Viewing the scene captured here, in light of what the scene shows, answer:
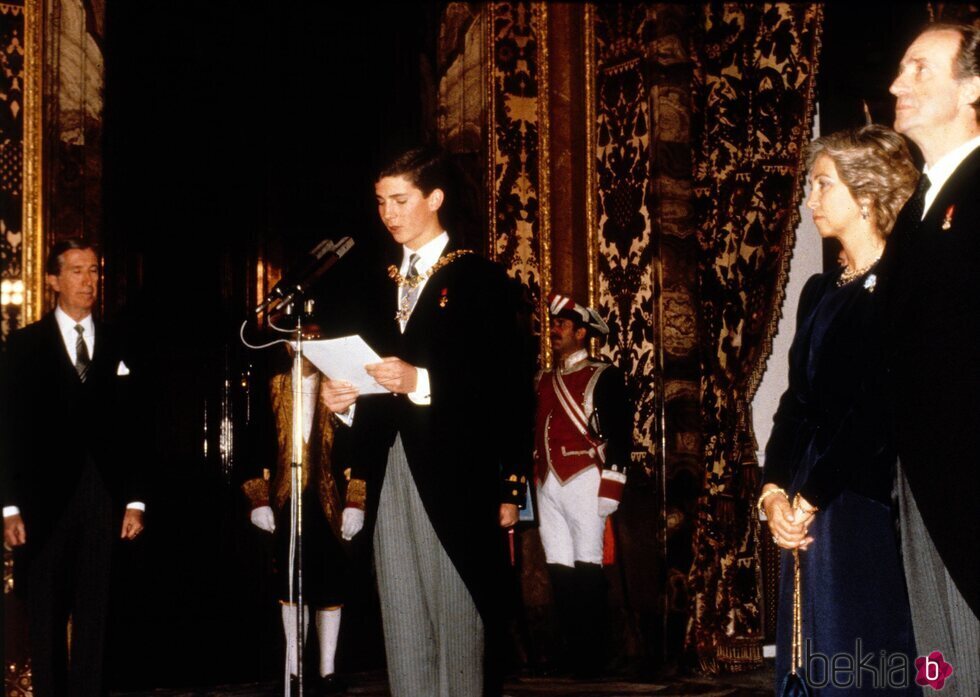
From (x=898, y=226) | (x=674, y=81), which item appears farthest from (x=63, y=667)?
(x=674, y=81)

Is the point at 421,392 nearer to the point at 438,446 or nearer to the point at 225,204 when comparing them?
the point at 438,446

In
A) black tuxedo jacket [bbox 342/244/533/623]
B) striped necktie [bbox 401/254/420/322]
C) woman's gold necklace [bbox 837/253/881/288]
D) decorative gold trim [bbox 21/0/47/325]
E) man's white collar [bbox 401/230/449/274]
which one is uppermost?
decorative gold trim [bbox 21/0/47/325]

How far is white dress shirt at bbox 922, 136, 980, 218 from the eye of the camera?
2.38 m

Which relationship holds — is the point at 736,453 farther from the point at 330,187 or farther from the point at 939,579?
the point at 939,579

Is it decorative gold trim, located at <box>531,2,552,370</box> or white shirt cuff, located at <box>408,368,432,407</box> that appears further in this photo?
decorative gold trim, located at <box>531,2,552,370</box>

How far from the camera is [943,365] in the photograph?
2.22m

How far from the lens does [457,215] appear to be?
6.16m

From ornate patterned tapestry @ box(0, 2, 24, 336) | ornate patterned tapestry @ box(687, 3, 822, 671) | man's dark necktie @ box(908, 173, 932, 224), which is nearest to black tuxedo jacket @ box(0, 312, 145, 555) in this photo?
ornate patterned tapestry @ box(0, 2, 24, 336)

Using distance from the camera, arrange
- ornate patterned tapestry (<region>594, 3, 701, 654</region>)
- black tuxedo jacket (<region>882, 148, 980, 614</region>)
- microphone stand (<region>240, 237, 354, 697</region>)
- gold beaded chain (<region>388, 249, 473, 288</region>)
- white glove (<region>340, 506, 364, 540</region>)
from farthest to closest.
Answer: ornate patterned tapestry (<region>594, 3, 701, 654</region>), white glove (<region>340, 506, 364, 540</region>), microphone stand (<region>240, 237, 354, 697</region>), gold beaded chain (<region>388, 249, 473, 288</region>), black tuxedo jacket (<region>882, 148, 980, 614</region>)

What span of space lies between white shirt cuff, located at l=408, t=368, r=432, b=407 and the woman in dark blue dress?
2.83 feet

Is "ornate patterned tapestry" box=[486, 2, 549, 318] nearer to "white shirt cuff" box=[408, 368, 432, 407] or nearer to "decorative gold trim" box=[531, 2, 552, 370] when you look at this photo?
"decorative gold trim" box=[531, 2, 552, 370]

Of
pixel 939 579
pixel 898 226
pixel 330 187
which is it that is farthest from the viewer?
pixel 330 187

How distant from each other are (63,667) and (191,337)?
81.1 inches

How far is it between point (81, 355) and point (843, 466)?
284cm
